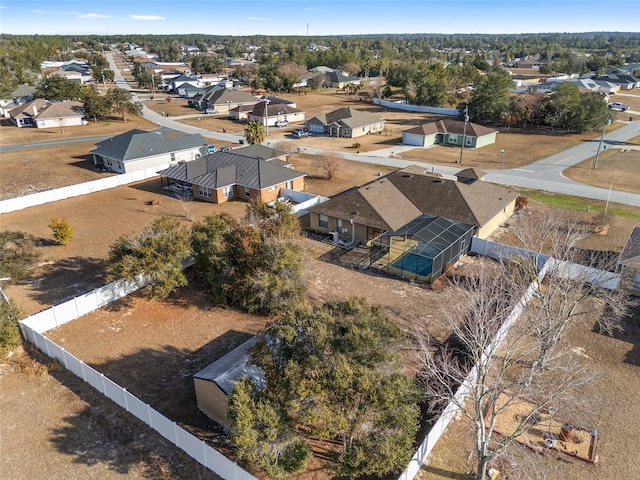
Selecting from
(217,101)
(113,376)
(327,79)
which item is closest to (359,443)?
(113,376)

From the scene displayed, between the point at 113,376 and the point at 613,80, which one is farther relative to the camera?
the point at 613,80

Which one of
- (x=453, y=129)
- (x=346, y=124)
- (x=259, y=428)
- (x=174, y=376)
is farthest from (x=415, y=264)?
(x=346, y=124)

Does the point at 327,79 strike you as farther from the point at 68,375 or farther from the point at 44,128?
the point at 68,375

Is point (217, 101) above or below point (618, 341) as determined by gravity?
above

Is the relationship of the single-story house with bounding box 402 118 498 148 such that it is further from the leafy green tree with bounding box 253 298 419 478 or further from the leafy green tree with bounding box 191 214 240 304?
the leafy green tree with bounding box 253 298 419 478

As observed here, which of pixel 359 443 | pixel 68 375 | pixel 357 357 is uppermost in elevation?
pixel 357 357
